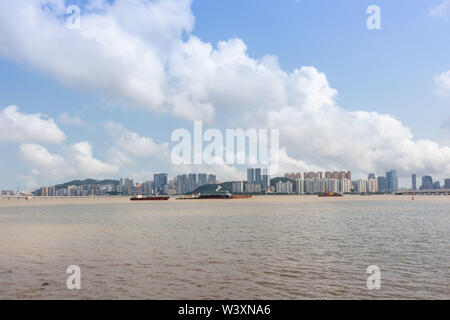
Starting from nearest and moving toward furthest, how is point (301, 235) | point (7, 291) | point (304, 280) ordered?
point (7, 291) < point (304, 280) < point (301, 235)

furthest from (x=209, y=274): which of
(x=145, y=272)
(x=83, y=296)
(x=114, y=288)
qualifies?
(x=83, y=296)

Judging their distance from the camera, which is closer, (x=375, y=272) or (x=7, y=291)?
(x=7, y=291)

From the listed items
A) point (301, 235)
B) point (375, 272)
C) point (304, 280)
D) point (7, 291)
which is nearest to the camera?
point (7, 291)

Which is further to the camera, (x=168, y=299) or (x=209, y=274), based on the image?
(x=209, y=274)
